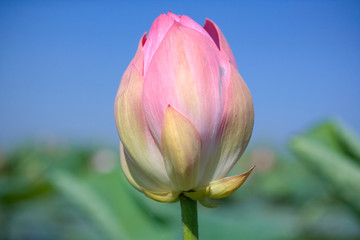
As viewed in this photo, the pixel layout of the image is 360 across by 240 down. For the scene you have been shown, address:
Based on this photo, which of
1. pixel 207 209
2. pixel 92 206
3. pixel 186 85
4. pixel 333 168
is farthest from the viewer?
pixel 207 209

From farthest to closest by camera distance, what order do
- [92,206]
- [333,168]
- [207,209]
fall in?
1. [207,209]
2. [92,206]
3. [333,168]

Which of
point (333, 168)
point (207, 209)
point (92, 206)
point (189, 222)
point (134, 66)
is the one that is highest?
point (134, 66)

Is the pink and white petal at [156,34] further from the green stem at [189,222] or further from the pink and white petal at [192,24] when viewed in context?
the green stem at [189,222]

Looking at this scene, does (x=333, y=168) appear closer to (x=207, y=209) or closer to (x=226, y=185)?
(x=226, y=185)

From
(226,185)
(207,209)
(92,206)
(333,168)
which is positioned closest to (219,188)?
(226,185)

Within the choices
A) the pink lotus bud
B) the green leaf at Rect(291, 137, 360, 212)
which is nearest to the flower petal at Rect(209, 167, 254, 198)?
the pink lotus bud

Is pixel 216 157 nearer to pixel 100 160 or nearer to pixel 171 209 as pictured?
pixel 171 209

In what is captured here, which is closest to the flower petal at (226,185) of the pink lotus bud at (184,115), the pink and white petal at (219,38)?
the pink lotus bud at (184,115)
